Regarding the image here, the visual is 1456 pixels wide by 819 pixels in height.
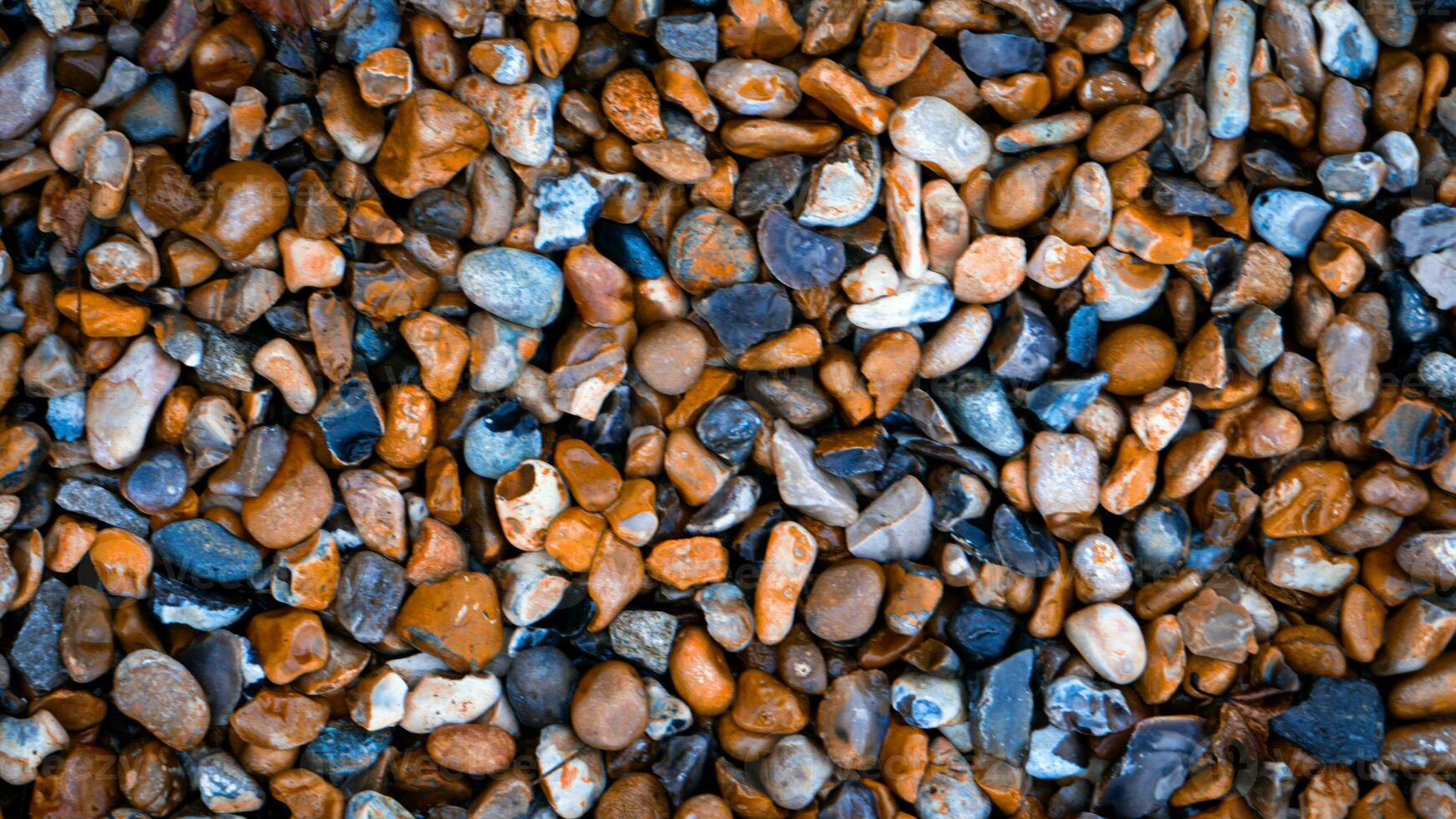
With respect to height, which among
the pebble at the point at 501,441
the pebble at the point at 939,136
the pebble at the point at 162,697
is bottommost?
the pebble at the point at 162,697

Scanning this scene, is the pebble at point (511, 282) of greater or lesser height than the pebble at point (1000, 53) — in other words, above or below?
below

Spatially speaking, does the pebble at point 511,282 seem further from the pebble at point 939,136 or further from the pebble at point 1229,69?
the pebble at point 1229,69

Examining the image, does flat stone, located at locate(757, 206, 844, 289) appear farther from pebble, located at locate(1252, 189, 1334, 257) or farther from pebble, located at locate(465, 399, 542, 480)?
pebble, located at locate(1252, 189, 1334, 257)

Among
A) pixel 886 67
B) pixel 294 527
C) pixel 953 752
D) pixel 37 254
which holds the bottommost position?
pixel 953 752

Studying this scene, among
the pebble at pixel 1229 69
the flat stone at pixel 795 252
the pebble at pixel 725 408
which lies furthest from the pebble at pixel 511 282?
the pebble at pixel 1229 69

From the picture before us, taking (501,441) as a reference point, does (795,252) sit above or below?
above

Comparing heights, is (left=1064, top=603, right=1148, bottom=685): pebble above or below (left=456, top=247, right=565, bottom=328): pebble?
below

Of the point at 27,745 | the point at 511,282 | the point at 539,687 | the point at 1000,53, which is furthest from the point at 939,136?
the point at 27,745

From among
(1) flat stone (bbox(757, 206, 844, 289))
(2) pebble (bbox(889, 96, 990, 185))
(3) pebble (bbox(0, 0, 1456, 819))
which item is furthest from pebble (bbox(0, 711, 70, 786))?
(2) pebble (bbox(889, 96, 990, 185))

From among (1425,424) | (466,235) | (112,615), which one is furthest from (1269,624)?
(112,615)

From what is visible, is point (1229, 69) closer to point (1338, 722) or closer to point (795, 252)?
point (795, 252)

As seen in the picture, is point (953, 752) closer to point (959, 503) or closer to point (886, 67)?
point (959, 503)
